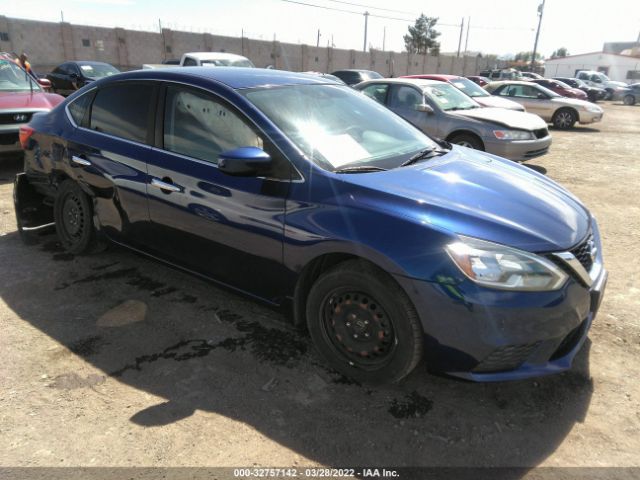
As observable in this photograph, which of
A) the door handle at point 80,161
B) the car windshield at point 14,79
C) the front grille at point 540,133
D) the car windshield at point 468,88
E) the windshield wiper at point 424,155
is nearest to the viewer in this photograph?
the windshield wiper at point 424,155

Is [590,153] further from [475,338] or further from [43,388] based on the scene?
[43,388]

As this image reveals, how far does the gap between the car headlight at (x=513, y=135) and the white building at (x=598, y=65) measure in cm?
6518

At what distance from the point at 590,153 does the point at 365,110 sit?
9.28 meters

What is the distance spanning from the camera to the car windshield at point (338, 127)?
2850 millimetres

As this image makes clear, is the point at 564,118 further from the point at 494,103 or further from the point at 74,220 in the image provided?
the point at 74,220

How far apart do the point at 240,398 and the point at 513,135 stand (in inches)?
271

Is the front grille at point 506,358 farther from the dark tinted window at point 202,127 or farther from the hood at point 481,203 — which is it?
the dark tinted window at point 202,127

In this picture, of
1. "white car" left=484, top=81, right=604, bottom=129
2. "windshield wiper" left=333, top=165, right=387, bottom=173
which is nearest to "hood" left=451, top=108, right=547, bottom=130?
"windshield wiper" left=333, top=165, right=387, bottom=173

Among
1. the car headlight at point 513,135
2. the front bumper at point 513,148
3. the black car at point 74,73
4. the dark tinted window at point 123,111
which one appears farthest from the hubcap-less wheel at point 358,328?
the black car at point 74,73

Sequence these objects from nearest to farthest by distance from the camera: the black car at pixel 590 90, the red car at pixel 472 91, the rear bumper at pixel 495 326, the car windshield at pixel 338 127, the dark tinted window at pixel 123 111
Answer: the rear bumper at pixel 495 326
the car windshield at pixel 338 127
the dark tinted window at pixel 123 111
the red car at pixel 472 91
the black car at pixel 590 90

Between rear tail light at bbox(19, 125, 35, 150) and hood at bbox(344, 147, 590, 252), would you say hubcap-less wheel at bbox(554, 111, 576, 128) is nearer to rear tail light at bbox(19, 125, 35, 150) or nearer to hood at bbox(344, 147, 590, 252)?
hood at bbox(344, 147, 590, 252)

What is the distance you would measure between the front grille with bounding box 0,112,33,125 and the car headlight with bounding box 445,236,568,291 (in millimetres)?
7071

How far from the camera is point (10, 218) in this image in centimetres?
548

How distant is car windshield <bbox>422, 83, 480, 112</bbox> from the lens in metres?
8.52
